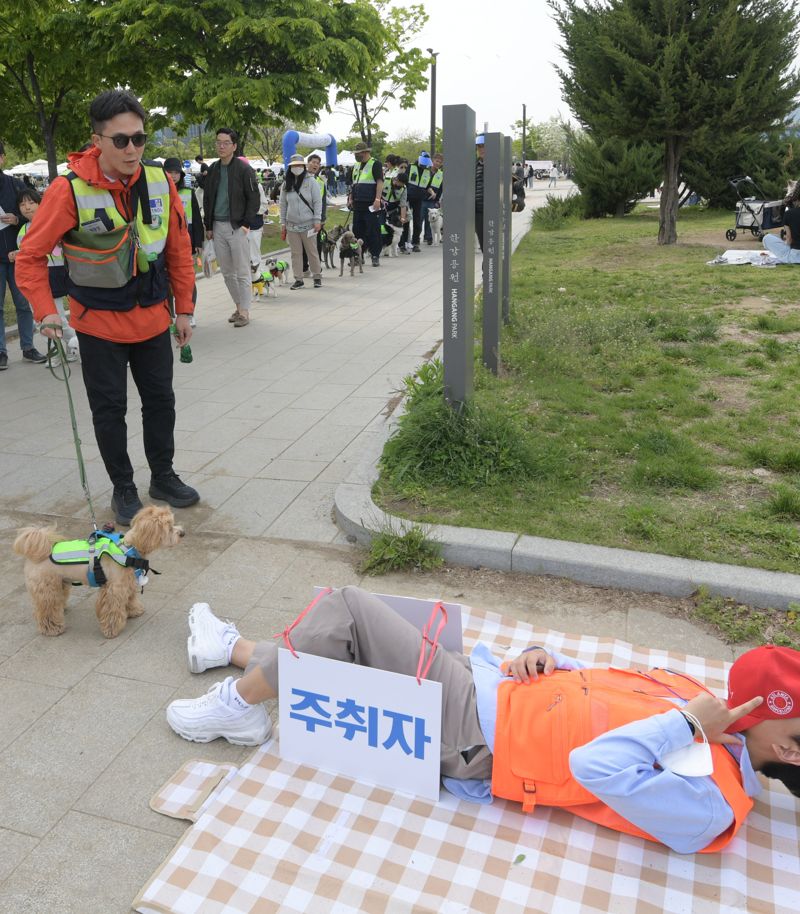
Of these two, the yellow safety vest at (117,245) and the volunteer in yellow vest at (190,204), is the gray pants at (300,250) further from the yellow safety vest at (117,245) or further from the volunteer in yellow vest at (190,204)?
the yellow safety vest at (117,245)

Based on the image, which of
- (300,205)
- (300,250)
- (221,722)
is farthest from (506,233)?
(221,722)

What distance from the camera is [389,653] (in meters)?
2.74

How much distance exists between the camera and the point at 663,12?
14.5 metres

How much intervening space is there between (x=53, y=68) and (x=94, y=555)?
16.0m

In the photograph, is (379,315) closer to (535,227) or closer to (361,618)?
(361,618)

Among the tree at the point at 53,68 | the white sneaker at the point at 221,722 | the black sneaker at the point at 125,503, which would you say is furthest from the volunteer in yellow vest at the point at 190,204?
the white sneaker at the point at 221,722

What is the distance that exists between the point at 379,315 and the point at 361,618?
332 inches

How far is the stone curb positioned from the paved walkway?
9 cm

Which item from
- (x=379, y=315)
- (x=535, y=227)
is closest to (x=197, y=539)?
(x=379, y=315)

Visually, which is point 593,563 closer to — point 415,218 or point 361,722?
point 361,722

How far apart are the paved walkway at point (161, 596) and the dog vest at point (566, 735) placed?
3.21 feet

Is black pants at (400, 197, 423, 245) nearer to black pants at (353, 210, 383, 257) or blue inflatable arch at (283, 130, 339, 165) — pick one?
black pants at (353, 210, 383, 257)

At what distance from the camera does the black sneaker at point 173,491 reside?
16.2 ft

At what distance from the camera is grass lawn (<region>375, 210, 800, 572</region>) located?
431 cm
